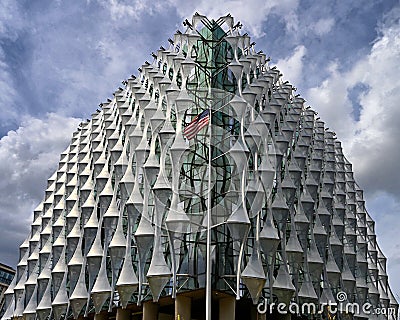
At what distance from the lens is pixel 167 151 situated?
37469mm

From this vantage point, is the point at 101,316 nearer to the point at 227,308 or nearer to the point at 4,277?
the point at 227,308

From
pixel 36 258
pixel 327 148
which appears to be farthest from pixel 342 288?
pixel 36 258

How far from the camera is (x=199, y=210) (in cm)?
3538

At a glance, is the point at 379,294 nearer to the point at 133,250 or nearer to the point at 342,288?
the point at 342,288

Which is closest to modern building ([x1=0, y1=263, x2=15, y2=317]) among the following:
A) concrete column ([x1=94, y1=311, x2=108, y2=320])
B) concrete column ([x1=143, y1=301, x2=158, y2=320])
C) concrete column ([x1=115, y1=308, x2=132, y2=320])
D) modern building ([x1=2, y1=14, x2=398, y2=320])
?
modern building ([x1=2, y1=14, x2=398, y2=320])

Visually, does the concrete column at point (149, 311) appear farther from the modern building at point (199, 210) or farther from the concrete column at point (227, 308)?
the concrete column at point (227, 308)

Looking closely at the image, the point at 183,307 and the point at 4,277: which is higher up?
the point at 4,277

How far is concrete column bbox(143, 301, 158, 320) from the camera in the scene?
3456 centimetres

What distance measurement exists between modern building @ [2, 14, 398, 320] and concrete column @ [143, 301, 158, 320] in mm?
73

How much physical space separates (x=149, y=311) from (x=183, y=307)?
280 centimetres

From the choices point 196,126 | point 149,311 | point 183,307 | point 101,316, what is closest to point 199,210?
point 183,307

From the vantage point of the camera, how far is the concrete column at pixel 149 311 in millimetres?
34562

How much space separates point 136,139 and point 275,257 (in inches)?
585

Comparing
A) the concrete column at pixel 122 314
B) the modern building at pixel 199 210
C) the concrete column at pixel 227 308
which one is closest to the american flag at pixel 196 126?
the modern building at pixel 199 210
